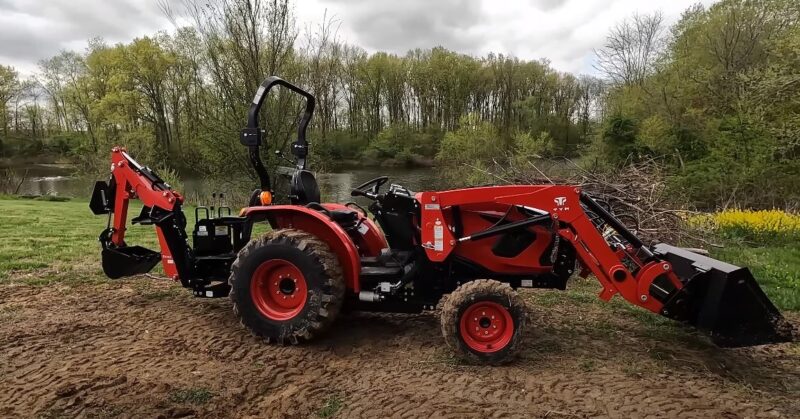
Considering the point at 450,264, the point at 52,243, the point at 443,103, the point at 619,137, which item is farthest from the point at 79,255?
the point at 443,103

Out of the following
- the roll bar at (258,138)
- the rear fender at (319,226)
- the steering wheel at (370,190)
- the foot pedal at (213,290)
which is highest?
the roll bar at (258,138)

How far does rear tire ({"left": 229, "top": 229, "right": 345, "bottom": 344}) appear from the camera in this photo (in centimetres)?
412

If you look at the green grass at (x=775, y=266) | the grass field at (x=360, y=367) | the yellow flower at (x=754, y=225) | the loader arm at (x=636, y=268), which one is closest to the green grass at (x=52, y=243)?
the grass field at (x=360, y=367)

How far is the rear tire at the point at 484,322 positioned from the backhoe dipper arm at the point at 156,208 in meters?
2.61

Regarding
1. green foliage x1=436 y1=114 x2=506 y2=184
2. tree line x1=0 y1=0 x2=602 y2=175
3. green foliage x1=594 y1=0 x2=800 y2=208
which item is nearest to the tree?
tree line x1=0 y1=0 x2=602 y2=175

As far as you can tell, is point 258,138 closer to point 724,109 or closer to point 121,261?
point 121,261

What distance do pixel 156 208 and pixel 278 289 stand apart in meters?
1.54

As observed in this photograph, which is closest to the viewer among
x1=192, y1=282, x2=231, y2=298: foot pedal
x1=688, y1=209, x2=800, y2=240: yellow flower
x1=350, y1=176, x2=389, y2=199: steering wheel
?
x1=350, y1=176, x2=389, y2=199: steering wheel

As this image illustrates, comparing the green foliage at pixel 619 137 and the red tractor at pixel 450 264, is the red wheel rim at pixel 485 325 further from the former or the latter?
the green foliage at pixel 619 137

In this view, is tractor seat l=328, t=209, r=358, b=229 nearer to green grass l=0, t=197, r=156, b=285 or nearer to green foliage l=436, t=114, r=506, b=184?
green grass l=0, t=197, r=156, b=285

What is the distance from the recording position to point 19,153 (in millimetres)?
45812

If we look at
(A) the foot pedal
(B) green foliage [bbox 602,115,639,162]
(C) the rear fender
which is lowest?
(A) the foot pedal

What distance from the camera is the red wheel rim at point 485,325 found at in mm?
3926

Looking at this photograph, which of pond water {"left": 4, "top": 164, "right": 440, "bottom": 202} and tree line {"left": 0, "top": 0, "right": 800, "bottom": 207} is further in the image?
pond water {"left": 4, "top": 164, "right": 440, "bottom": 202}
